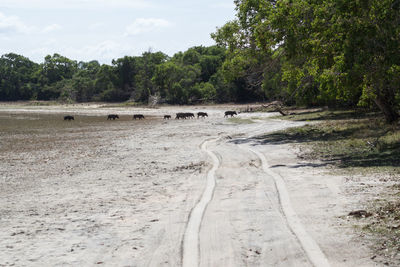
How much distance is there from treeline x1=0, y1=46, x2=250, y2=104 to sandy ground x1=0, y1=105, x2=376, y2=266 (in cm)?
6843

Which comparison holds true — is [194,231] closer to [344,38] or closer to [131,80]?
[344,38]

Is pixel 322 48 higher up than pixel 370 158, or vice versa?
pixel 322 48

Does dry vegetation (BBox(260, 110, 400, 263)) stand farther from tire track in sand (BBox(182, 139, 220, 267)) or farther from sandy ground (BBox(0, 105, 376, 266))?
tire track in sand (BBox(182, 139, 220, 267))

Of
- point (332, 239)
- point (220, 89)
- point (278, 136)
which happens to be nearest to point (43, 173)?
point (332, 239)

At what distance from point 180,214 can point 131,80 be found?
104678 millimetres

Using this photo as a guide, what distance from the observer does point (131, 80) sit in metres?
112

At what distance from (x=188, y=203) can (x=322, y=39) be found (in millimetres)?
9429

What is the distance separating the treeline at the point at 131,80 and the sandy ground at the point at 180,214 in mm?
68432

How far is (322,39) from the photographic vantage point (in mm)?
17078

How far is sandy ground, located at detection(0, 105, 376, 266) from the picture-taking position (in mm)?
6988

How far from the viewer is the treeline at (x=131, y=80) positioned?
91.4 meters

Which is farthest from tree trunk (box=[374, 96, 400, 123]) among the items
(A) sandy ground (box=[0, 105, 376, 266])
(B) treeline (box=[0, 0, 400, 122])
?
(A) sandy ground (box=[0, 105, 376, 266])

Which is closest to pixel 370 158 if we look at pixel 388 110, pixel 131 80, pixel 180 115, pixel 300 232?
pixel 300 232

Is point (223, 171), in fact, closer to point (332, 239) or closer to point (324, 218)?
point (324, 218)
